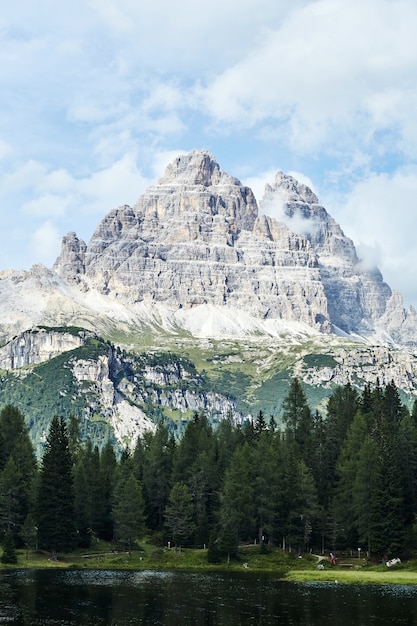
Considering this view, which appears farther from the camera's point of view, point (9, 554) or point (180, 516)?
point (180, 516)

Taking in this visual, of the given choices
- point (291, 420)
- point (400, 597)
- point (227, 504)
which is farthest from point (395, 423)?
point (400, 597)

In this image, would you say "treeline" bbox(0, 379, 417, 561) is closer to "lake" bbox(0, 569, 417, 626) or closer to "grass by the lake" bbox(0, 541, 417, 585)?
"grass by the lake" bbox(0, 541, 417, 585)

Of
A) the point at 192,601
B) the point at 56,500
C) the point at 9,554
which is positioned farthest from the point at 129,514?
the point at 192,601

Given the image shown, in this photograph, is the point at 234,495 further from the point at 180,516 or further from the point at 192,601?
the point at 192,601

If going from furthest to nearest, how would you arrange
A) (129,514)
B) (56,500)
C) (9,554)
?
(129,514), (56,500), (9,554)

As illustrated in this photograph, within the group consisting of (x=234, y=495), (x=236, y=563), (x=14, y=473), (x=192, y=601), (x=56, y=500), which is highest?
(x=14, y=473)

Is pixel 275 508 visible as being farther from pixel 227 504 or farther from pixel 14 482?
pixel 14 482

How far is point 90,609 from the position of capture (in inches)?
3676

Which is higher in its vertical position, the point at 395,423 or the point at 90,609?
the point at 395,423

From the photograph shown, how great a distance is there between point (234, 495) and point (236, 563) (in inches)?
671

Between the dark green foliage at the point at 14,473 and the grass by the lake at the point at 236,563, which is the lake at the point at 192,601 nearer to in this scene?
the grass by the lake at the point at 236,563

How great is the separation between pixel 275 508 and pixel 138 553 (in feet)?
86.2

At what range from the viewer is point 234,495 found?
162 meters

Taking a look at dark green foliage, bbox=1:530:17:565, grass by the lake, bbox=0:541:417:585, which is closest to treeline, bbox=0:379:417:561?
dark green foliage, bbox=1:530:17:565
